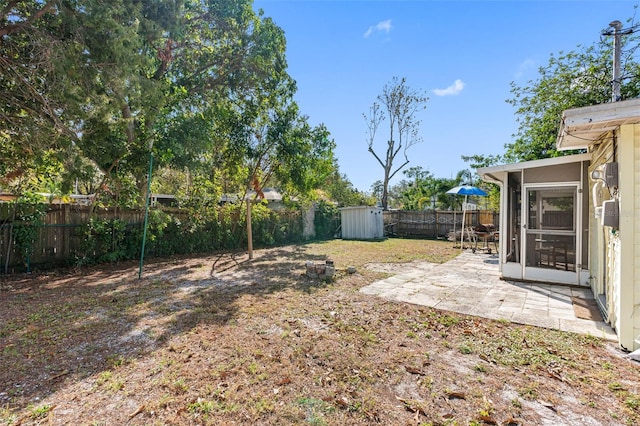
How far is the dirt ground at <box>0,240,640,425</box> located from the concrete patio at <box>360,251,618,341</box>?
325 millimetres

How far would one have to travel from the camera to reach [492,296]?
4867 millimetres

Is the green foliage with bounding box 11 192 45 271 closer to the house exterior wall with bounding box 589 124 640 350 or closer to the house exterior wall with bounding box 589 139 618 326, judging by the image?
the house exterior wall with bounding box 589 124 640 350

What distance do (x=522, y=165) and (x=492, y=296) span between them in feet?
8.65

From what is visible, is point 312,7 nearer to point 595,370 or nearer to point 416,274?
point 416,274

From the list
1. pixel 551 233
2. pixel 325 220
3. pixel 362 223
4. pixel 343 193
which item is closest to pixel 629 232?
pixel 551 233

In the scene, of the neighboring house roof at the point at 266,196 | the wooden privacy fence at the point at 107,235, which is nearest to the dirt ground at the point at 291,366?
the wooden privacy fence at the point at 107,235

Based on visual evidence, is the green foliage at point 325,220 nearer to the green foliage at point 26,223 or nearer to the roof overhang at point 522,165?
the roof overhang at point 522,165

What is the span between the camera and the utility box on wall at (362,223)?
15289 mm

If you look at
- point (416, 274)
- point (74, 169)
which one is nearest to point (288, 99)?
point (74, 169)

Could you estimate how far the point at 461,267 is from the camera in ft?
24.6

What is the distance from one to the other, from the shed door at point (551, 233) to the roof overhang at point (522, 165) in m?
0.43

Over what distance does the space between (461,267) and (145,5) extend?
29.5 ft

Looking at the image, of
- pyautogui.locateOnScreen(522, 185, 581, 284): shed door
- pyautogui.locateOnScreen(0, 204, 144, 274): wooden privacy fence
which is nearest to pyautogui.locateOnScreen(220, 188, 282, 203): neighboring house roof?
pyautogui.locateOnScreen(0, 204, 144, 274): wooden privacy fence

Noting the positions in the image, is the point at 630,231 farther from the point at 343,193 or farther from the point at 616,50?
the point at 343,193
